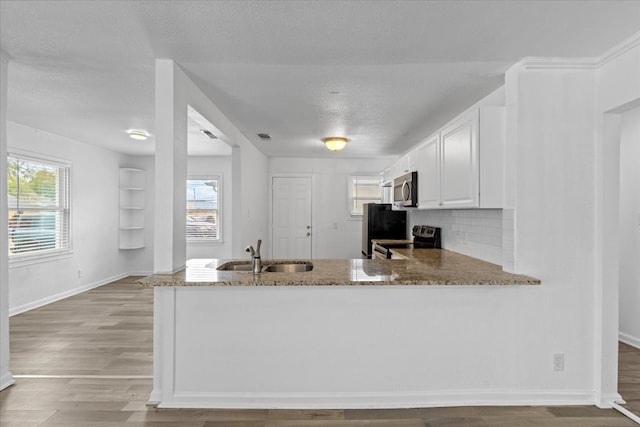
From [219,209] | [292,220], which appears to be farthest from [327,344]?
[219,209]

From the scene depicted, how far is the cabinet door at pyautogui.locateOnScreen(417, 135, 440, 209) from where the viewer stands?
3.42m

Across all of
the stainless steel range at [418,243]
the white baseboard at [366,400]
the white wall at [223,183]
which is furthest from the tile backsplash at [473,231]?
the white wall at [223,183]

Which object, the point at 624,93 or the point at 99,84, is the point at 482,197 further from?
the point at 99,84

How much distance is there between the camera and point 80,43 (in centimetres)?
225

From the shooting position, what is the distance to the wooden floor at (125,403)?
7.42 ft

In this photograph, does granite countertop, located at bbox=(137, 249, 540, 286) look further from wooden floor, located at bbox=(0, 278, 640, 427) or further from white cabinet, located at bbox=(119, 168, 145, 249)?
white cabinet, located at bbox=(119, 168, 145, 249)

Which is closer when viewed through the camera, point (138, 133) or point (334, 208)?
point (138, 133)

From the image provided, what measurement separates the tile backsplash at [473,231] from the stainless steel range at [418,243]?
0.30 feet

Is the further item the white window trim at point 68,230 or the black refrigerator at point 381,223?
the black refrigerator at point 381,223

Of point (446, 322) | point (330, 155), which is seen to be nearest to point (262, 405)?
point (446, 322)

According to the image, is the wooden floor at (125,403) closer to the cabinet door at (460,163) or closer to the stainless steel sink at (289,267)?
the stainless steel sink at (289,267)

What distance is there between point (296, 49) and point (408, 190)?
232 centimetres

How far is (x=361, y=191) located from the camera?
703 cm

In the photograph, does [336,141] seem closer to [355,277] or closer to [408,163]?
[408,163]
